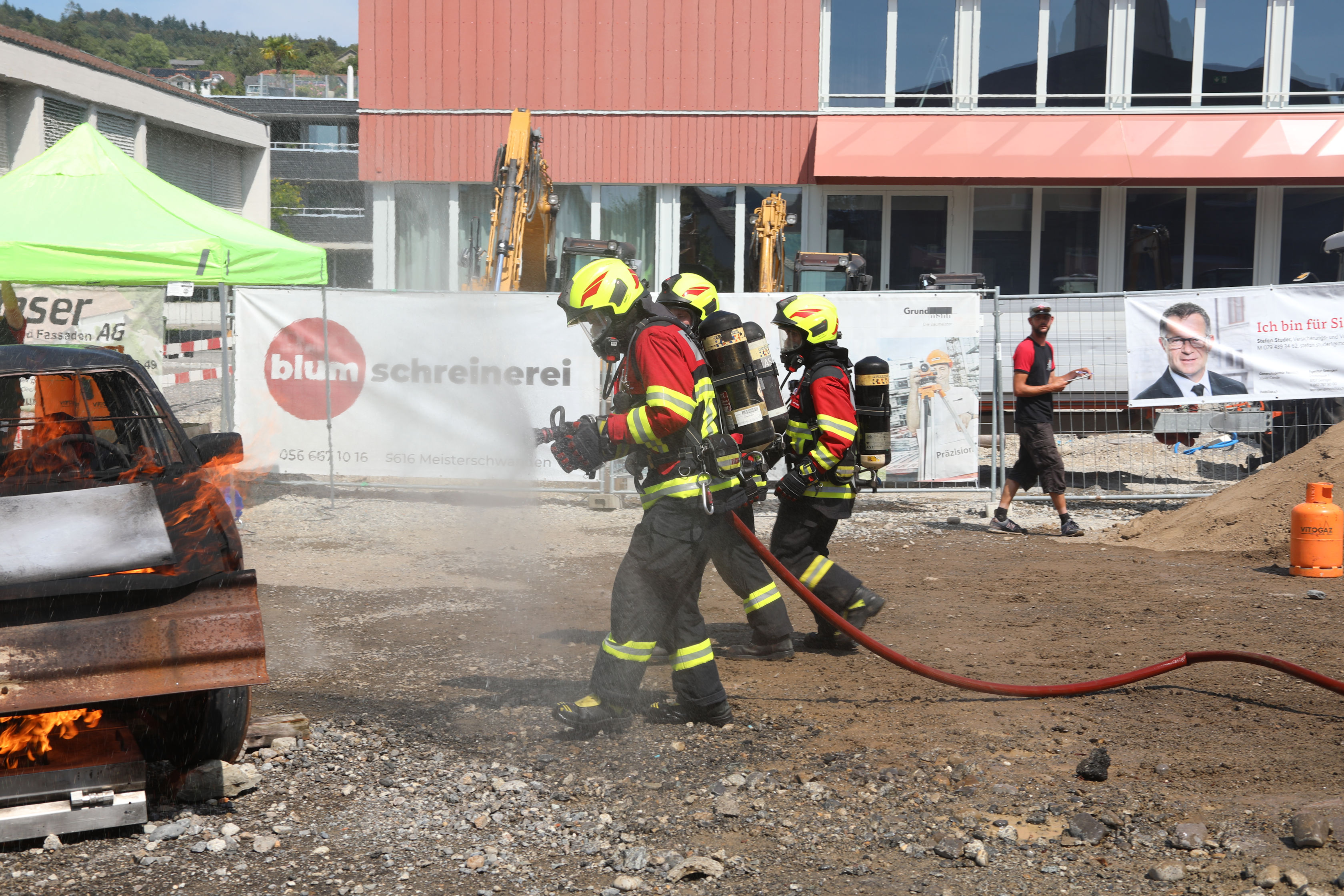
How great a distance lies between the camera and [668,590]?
15.7 feet

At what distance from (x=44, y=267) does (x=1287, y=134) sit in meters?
17.4

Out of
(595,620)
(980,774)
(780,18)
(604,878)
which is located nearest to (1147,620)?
(980,774)

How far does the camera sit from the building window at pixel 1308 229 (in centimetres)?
1842

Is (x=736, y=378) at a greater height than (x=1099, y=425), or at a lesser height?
greater

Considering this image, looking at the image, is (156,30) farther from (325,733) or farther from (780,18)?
(325,733)

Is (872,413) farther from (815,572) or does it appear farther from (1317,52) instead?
(1317,52)

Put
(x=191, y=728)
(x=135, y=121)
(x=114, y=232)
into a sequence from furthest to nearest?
(x=135, y=121)
(x=114, y=232)
(x=191, y=728)


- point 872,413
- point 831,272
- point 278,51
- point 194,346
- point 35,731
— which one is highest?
point 278,51

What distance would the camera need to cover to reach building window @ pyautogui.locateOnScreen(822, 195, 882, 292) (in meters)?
18.5

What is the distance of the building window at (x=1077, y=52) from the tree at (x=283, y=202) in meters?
47.4

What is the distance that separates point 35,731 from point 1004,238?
17.3 m

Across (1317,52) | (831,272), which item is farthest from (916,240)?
(1317,52)

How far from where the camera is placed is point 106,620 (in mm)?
3475

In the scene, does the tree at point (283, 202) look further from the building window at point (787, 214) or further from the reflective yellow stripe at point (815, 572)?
the reflective yellow stripe at point (815, 572)
